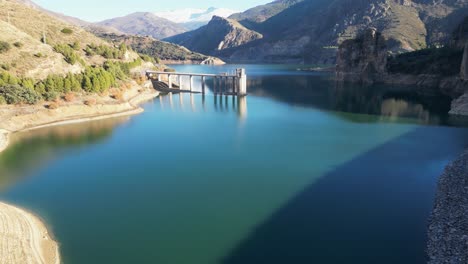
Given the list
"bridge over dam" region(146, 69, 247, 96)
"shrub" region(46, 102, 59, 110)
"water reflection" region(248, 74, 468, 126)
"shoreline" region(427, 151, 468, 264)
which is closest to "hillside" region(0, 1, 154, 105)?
"shrub" region(46, 102, 59, 110)

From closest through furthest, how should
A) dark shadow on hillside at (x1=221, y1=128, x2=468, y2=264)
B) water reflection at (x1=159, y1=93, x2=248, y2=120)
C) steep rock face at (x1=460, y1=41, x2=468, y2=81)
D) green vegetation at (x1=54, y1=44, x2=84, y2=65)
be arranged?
1. dark shadow on hillside at (x1=221, y1=128, x2=468, y2=264)
2. green vegetation at (x1=54, y1=44, x2=84, y2=65)
3. water reflection at (x1=159, y1=93, x2=248, y2=120)
4. steep rock face at (x1=460, y1=41, x2=468, y2=81)

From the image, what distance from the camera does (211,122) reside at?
165 feet

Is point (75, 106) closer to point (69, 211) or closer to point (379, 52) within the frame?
point (69, 211)

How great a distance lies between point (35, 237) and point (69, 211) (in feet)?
12.4

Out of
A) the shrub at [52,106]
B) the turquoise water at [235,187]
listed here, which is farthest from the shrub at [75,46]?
the turquoise water at [235,187]

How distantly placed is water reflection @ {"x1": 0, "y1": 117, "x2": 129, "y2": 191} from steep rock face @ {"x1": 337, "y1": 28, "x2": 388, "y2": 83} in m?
82.6

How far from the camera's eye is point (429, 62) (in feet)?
308

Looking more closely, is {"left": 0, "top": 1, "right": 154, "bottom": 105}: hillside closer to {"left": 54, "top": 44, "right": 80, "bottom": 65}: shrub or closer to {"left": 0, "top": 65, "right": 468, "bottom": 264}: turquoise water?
{"left": 54, "top": 44, "right": 80, "bottom": 65}: shrub

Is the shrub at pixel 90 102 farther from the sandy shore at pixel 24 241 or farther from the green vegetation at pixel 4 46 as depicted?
the sandy shore at pixel 24 241

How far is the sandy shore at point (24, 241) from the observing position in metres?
15.9

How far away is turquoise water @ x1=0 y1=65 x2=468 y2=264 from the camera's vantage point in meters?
17.7

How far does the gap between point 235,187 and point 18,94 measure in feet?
118

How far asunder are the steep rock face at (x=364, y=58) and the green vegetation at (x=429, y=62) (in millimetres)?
4736

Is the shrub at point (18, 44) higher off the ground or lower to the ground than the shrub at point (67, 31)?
lower
